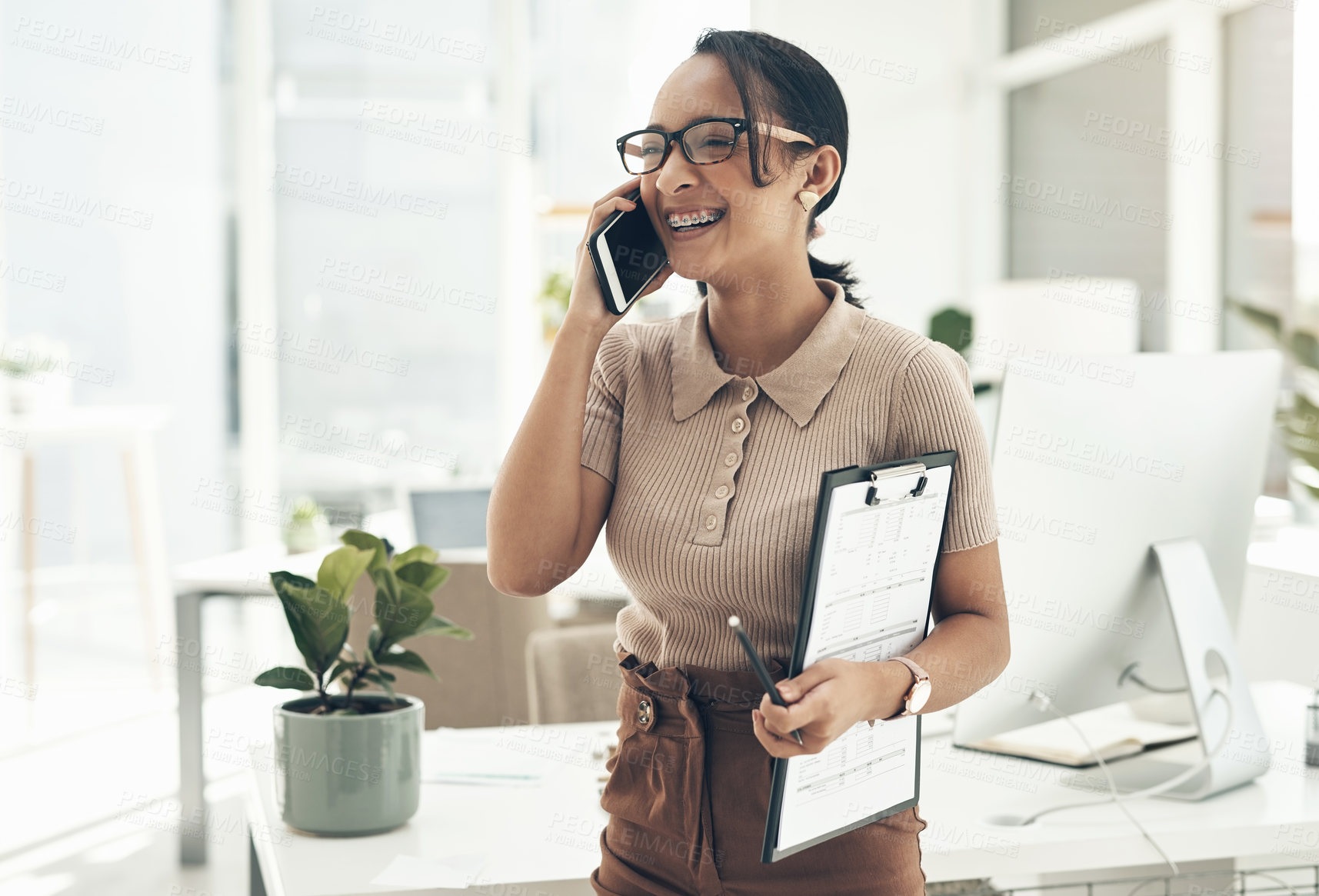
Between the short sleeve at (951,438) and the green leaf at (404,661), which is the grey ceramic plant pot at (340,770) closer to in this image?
the green leaf at (404,661)

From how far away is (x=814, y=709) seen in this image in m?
0.88

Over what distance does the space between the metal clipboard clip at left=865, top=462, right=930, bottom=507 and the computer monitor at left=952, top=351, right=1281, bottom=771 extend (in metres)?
0.50

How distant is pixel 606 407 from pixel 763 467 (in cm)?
20

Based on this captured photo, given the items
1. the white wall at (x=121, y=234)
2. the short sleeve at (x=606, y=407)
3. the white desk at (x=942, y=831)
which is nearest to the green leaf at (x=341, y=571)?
the white desk at (x=942, y=831)

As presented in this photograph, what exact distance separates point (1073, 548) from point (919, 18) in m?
4.16

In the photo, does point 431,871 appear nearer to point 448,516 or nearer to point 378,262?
point 448,516

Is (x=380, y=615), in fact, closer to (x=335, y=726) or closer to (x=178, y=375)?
(x=335, y=726)

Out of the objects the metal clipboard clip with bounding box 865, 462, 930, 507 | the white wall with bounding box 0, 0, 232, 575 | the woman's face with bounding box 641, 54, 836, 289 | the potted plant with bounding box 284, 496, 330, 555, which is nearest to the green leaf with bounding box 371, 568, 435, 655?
the woman's face with bounding box 641, 54, 836, 289

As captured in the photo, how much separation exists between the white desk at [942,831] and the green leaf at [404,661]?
0.20 metres

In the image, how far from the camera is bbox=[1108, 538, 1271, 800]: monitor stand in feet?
5.09

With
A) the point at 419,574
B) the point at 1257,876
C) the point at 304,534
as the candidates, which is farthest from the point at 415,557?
the point at 304,534

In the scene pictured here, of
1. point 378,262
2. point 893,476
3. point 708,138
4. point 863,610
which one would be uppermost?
point 378,262

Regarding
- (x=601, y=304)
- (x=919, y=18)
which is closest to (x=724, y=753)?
(x=601, y=304)

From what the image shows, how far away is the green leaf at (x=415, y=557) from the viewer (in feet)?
4.88
